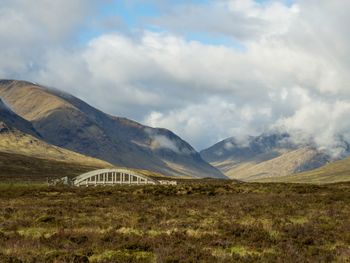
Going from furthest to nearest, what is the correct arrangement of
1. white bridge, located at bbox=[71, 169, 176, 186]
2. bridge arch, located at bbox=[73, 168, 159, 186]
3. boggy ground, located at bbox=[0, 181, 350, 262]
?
bridge arch, located at bbox=[73, 168, 159, 186] < white bridge, located at bbox=[71, 169, 176, 186] < boggy ground, located at bbox=[0, 181, 350, 262]

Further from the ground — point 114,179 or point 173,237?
point 114,179

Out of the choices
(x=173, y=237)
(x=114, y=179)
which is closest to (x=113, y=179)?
(x=114, y=179)

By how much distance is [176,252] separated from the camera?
19312 millimetres

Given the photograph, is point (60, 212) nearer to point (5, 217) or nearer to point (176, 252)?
point (5, 217)

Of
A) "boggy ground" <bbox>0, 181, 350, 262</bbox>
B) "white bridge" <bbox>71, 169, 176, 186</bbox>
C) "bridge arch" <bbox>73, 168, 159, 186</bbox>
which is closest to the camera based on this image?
"boggy ground" <bbox>0, 181, 350, 262</bbox>

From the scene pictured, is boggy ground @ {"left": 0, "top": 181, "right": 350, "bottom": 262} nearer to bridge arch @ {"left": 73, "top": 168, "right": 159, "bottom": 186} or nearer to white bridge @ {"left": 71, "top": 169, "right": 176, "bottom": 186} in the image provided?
white bridge @ {"left": 71, "top": 169, "right": 176, "bottom": 186}

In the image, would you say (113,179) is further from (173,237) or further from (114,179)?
(173,237)

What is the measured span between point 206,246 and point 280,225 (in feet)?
30.2

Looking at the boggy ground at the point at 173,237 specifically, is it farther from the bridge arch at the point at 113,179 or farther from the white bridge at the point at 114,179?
the bridge arch at the point at 113,179

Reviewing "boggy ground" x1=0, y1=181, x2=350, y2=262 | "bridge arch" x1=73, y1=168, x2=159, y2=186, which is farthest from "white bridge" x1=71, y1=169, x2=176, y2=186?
"boggy ground" x1=0, y1=181, x2=350, y2=262

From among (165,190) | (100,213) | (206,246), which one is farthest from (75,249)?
(165,190)

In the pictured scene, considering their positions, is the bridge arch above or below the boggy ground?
above

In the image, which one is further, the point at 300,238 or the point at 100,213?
the point at 100,213

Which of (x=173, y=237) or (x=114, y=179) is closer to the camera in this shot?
(x=173, y=237)
